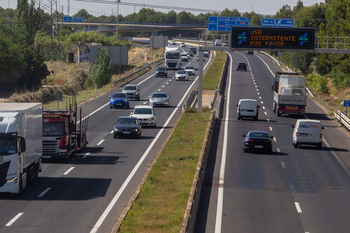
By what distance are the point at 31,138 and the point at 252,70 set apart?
90.1 m

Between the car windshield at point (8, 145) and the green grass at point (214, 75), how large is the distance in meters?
59.6

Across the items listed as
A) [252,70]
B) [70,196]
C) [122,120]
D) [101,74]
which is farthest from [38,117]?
[252,70]

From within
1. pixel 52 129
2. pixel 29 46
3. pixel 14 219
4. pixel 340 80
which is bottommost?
pixel 14 219

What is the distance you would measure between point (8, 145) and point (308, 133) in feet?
78.0

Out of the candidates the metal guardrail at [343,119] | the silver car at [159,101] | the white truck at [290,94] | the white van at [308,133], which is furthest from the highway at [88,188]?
the metal guardrail at [343,119]

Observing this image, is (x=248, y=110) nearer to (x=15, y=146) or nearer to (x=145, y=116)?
(x=145, y=116)

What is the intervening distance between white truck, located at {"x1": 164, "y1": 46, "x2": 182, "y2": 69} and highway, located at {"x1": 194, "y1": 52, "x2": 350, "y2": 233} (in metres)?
56.8

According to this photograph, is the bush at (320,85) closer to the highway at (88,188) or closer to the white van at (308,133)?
the highway at (88,188)

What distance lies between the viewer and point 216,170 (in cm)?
3359

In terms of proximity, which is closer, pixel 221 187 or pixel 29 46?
pixel 221 187

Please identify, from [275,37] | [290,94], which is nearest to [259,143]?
[275,37]

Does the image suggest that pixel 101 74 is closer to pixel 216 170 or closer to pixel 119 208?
pixel 216 170

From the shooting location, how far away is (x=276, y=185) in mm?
29766

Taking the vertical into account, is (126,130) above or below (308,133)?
below
